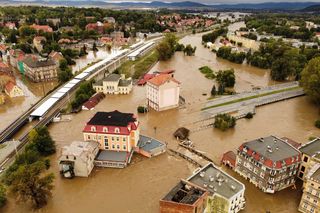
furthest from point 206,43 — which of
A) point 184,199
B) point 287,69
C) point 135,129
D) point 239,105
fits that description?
point 184,199

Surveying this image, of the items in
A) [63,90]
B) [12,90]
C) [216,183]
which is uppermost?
[216,183]

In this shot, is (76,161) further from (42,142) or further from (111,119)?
(42,142)

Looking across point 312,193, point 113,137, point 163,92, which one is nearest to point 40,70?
point 163,92

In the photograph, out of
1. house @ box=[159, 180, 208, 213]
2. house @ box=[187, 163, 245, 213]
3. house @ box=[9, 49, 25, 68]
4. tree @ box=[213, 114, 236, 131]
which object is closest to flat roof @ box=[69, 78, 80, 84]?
house @ box=[9, 49, 25, 68]

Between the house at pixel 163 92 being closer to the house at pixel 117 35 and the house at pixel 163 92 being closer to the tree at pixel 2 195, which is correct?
the tree at pixel 2 195

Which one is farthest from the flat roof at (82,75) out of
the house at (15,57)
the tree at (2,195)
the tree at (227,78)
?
the tree at (2,195)

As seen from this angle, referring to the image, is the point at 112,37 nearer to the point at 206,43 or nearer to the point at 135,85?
the point at 206,43
